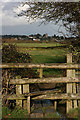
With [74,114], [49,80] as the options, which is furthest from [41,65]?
[74,114]

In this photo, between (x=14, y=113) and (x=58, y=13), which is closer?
(x=14, y=113)

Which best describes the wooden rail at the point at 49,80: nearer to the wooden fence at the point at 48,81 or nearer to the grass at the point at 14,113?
the wooden fence at the point at 48,81

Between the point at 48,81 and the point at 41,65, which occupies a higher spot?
the point at 41,65

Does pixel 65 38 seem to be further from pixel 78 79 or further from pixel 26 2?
pixel 78 79

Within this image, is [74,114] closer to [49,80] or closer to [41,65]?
[49,80]

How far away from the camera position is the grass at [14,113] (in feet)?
17.3

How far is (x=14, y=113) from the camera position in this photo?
211 inches

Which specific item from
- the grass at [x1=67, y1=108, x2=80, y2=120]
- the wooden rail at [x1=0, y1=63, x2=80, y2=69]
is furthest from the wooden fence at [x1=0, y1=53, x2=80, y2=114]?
the grass at [x1=67, y1=108, x2=80, y2=120]

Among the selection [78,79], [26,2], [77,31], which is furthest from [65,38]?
[78,79]

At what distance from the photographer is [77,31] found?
957 cm

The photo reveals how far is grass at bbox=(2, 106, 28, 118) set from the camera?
17.3 ft

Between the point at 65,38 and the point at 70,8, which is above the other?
the point at 70,8

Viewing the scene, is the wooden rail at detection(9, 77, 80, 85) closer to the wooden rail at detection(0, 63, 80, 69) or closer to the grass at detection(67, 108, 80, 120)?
the wooden rail at detection(0, 63, 80, 69)

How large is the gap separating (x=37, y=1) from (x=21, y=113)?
23.3 ft
